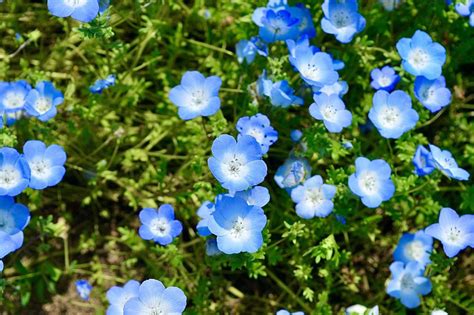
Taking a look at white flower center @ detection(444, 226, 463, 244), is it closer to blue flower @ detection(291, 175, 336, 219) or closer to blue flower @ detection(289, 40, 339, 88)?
blue flower @ detection(291, 175, 336, 219)

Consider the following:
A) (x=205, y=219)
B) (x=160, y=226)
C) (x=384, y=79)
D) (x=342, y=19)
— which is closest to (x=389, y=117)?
(x=384, y=79)

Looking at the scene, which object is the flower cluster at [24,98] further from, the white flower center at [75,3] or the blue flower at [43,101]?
the white flower center at [75,3]

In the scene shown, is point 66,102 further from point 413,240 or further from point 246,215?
point 413,240

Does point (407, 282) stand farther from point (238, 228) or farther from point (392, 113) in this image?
point (238, 228)

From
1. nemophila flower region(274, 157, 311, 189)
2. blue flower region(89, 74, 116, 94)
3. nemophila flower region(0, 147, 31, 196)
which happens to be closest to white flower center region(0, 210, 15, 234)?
nemophila flower region(0, 147, 31, 196)

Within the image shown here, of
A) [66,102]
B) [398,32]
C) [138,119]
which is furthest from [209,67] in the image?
[398,32]
